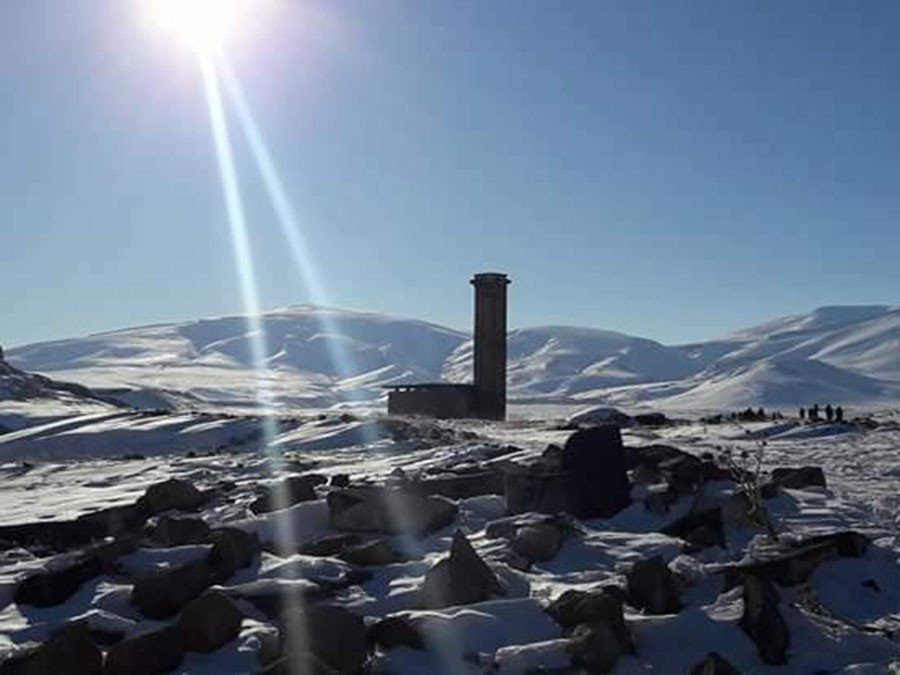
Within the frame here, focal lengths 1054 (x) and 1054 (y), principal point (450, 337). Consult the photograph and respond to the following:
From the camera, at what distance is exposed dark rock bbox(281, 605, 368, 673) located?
220 inches

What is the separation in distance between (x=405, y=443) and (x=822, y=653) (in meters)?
10.0

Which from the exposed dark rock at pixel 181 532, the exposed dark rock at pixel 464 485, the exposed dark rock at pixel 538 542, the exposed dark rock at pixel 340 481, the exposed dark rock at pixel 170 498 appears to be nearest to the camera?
the exposed dark rock at pixel 538 542

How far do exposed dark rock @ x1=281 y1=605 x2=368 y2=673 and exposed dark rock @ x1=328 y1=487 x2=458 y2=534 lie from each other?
253 centimetres

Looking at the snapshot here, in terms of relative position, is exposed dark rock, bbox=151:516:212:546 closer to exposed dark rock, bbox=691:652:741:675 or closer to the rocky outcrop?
the rocky outcrop

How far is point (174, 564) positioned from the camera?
24.9 ft

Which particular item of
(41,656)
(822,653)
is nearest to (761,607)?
(822,653)

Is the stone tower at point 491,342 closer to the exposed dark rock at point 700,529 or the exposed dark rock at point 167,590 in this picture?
the exposed dark rock at point 700,529

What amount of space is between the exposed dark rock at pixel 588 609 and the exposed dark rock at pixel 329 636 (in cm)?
116

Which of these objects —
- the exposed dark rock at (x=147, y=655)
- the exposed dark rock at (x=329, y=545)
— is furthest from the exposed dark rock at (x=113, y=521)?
the exposed dark rock at (x=147, y=655)

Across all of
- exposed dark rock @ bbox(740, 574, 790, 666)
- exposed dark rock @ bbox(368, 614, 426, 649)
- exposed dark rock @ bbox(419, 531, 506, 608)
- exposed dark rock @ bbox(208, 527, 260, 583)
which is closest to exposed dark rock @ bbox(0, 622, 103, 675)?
exposed dark rock @ bbox(368, 614, 426, 649)

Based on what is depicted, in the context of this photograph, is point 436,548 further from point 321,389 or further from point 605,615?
point 321,389

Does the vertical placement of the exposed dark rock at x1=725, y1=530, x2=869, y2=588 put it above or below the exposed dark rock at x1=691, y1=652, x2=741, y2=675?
above

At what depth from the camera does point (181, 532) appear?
26.9 feet

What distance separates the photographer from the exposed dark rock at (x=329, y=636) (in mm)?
5575
